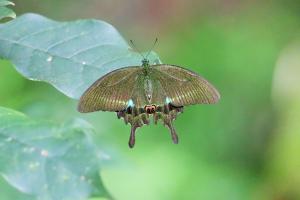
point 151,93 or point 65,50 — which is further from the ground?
point 65,50

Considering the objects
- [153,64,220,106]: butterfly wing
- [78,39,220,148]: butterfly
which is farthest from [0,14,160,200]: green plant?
[153,64,220,106]: butterfly wing

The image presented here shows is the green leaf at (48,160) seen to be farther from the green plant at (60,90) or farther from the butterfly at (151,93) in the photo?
the butterfly at (151,93)

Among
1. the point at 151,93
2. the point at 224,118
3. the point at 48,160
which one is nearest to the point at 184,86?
the point at 151,93

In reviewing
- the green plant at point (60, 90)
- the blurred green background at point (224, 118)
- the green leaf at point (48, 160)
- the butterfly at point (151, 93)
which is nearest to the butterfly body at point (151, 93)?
the butterfly at point (151, 93)

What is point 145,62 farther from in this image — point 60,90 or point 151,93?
point 60,90

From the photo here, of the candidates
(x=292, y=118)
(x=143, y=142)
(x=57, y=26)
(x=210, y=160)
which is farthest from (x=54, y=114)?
(x=292, y=118)

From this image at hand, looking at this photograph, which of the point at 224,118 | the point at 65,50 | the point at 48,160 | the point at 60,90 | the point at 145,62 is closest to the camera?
the point at 48,160

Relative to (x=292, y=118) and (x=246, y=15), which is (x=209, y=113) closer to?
(x=292, y=118)
